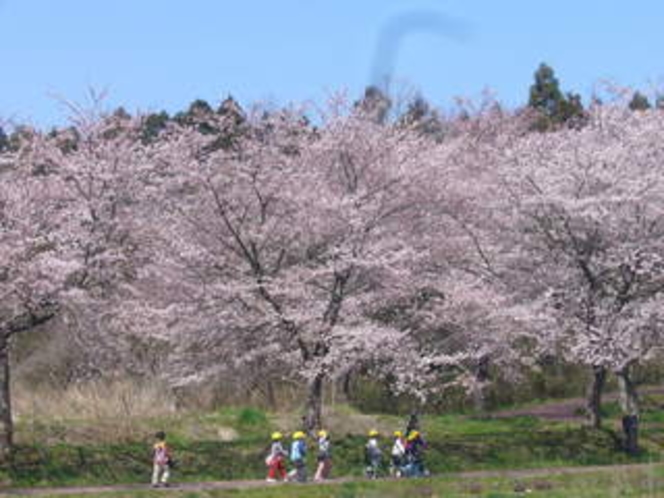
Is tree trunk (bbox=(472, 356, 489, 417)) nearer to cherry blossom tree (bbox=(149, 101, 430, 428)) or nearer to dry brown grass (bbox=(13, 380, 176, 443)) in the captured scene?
cherry blossom tree (bbox=(149, 101, 430, 428))

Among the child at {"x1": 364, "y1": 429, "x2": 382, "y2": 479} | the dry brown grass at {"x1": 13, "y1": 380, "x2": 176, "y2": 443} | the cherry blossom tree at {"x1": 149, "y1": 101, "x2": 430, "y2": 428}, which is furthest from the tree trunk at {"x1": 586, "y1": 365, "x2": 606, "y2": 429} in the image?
the dry brown grass at {"x1": 13, "y1": 380, "x2": 176, "y2": 443}

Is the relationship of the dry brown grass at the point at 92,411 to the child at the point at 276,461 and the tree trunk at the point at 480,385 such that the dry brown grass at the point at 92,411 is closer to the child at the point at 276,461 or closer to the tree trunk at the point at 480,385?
the child at the point at 276,461

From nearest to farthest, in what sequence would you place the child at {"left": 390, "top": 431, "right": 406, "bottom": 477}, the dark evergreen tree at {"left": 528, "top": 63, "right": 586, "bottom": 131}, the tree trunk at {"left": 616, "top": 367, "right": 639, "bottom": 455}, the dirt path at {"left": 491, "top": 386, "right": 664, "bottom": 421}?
the child at {"left": 390, "top": 431, "right": 406, "bottom": 477} < the tree trunk at {"left": 616, "top": 367, "right": 639, "bottom": 455} < the dirt path at {"left": 491, "top": 386, "right": 664, "bottom": 421} < the dark evergreen tree at {"left": 528, "top": 63, "right": 586, "bottom": 131}

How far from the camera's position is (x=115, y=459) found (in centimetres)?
1769

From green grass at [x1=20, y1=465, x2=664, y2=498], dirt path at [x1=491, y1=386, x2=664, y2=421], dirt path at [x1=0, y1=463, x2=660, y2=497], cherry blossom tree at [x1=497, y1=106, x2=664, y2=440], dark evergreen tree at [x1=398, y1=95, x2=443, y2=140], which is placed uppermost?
dark evergreen tree at [x1=398, y1=95, x2=443, y2=140]

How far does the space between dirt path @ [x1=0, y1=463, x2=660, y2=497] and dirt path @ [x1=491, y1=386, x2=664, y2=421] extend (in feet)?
21.5

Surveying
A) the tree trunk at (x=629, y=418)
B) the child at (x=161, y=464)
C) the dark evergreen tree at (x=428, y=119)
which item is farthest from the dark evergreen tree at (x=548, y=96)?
the child at (x=161, y=464)

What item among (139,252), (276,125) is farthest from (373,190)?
(139,252)

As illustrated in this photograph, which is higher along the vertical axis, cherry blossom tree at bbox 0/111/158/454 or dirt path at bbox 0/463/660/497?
cherry blossom tree at bbox 0/111/158/454

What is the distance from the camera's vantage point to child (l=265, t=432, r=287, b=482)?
56.1 ft

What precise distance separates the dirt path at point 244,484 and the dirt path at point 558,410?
6.54 m

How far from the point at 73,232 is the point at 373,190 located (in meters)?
6.15

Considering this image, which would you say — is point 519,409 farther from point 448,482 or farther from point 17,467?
point 17,467

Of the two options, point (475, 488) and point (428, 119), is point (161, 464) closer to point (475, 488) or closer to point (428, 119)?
point (475, 488)
